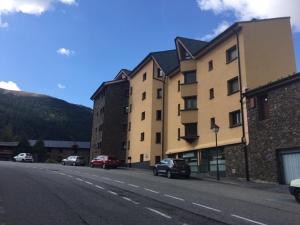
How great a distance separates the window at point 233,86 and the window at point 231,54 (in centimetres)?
167

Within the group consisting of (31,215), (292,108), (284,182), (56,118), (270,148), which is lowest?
(31,215)

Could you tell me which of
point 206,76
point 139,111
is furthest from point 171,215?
point 139,111

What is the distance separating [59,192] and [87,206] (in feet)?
13.0

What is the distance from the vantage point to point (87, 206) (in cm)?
1241

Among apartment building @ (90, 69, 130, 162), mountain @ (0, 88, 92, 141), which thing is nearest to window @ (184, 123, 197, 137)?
apartment building @ (90, 69, 130, 162)

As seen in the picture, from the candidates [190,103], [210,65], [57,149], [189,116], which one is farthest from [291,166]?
[57,149]

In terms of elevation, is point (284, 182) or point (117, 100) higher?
point (117, 100)

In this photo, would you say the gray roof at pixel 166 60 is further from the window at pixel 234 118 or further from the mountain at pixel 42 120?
the mountain at pixel 42 120

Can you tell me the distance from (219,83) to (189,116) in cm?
519

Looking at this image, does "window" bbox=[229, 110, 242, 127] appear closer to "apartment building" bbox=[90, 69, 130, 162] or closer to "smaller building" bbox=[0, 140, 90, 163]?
"apartment building" bbox=[90, 69, 130, 162]

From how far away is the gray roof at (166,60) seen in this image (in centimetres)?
4678

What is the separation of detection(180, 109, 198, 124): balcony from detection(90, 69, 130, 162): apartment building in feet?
69.5

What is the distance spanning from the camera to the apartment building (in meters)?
58.2

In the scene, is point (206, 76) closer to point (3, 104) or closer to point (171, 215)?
point (171, 215)
